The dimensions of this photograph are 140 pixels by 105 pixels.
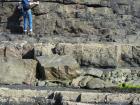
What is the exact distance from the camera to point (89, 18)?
51.3 feet

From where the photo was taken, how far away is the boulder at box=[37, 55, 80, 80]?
13500 millimetres

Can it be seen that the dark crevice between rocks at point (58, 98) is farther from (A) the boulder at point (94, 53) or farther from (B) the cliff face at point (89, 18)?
(B) the cliff face at point (89, 18)

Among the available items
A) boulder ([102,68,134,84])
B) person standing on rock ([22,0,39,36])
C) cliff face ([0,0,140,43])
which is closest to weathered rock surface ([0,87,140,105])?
boulder ([102,68,134,84])

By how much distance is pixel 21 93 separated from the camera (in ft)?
38.2

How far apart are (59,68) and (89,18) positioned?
2.82m

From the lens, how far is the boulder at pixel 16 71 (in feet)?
43.3

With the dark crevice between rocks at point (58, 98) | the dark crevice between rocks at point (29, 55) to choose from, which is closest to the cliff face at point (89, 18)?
the dark crevice between rocks at point (29, 55)

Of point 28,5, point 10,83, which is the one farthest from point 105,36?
point 10,83

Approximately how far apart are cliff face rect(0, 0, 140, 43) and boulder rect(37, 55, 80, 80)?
204 centimetres

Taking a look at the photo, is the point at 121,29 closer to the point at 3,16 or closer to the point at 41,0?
the point at 41,0

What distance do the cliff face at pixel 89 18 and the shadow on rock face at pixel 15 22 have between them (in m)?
0.09

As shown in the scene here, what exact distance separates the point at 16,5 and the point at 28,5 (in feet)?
2.15

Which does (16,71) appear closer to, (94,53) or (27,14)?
(94,53)

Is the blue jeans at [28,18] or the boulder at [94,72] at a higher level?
the blue jeans at [28,18]
